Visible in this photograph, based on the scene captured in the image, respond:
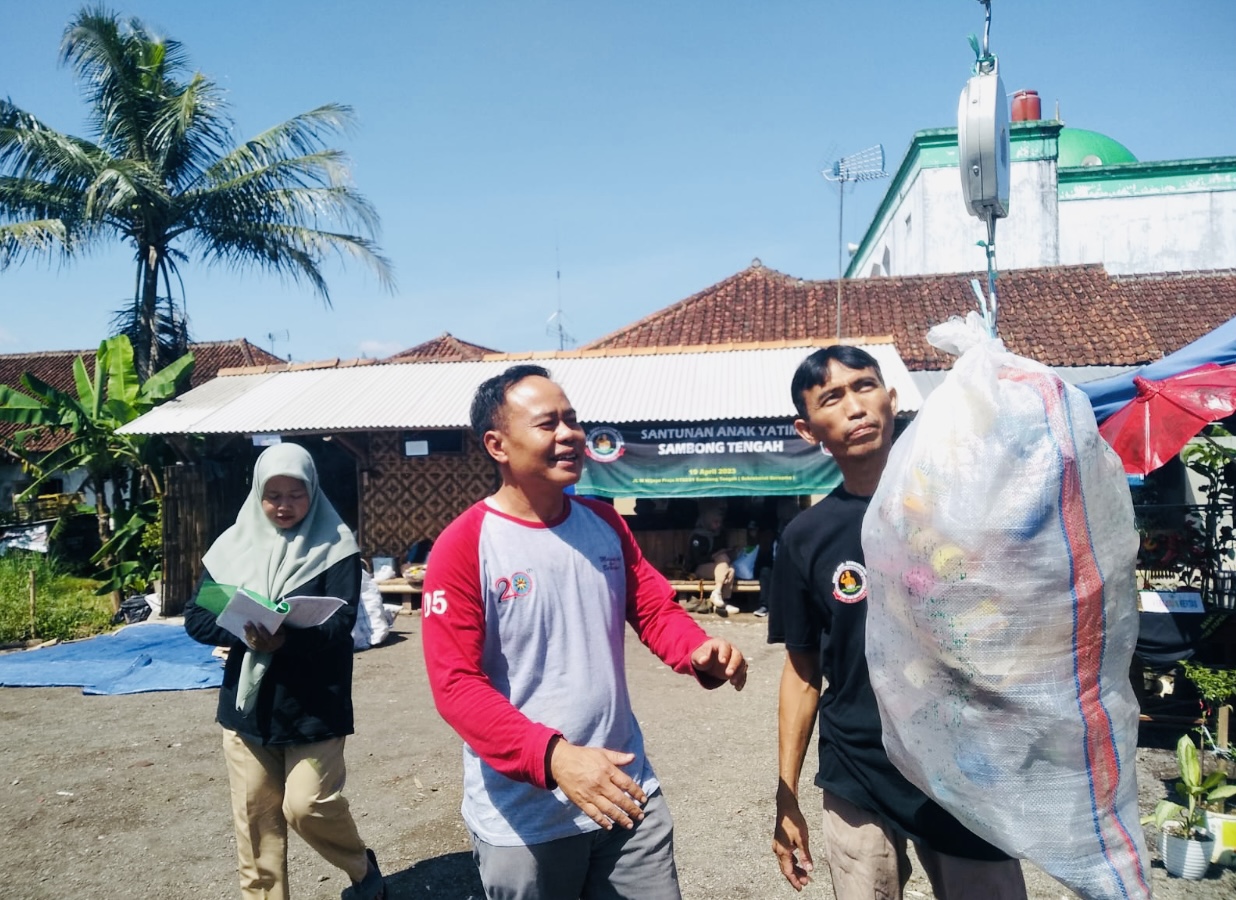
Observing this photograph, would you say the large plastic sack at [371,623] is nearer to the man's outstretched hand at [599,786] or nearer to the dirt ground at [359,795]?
the dirt ground at [359,795]

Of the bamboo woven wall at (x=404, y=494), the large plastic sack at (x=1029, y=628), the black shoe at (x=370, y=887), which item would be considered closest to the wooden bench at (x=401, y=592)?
the bamboo woven wall at (x=404, y=494)

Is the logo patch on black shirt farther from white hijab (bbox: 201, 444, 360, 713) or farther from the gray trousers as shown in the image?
white hijab (bbox: 201, 444, 360, 713)

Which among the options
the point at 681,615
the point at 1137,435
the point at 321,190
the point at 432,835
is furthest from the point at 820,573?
the point at 321,190

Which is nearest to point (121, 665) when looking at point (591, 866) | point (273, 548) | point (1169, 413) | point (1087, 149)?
point (273, 548)

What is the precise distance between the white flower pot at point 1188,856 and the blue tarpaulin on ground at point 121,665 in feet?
22.6

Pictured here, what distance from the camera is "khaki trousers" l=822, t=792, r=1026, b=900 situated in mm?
1967

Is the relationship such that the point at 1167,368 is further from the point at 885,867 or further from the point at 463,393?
the point at 463,393

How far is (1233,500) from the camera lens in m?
5.68

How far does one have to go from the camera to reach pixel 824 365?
91.0 inches

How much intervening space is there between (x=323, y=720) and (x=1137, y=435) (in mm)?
4579

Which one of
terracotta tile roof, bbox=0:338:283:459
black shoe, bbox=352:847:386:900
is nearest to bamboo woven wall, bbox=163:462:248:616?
black shoe, bbox=352:847:386:900

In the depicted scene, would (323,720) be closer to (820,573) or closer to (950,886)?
(820,573)

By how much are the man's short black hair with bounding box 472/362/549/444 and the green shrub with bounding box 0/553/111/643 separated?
929cm

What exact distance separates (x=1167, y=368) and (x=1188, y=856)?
9.53ft
